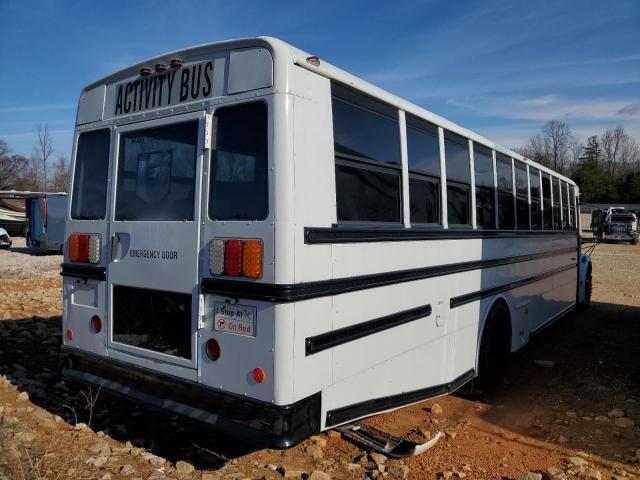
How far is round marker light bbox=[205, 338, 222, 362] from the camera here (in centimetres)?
318

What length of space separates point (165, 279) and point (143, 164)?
0.89 m

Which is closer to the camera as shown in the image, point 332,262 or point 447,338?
point 332,262

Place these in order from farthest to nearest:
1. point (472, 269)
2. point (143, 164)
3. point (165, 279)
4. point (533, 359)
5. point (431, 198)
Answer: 1. point (533, 359)
2. point (472, 269)
3. point (431, 198)
4. point (143, 164)
5. point (165, 279)

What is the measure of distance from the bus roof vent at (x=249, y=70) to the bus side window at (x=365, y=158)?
0.46m

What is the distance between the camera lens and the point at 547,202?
745 centimetres

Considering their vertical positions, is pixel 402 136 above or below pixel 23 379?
above

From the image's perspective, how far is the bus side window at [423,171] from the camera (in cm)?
397

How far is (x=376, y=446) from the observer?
12.5 feet

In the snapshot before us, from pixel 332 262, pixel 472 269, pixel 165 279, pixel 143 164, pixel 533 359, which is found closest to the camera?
pixel 332 262

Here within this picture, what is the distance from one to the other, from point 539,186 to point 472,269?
2.88m

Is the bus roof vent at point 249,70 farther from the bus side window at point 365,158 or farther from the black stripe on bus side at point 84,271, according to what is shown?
the black stripe on bus side at point 84,271

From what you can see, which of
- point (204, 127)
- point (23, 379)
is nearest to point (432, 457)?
point (204, 127)

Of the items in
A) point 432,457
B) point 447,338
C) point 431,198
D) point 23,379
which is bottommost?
point 432,457

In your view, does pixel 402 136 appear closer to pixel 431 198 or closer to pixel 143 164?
pixel 431 198
